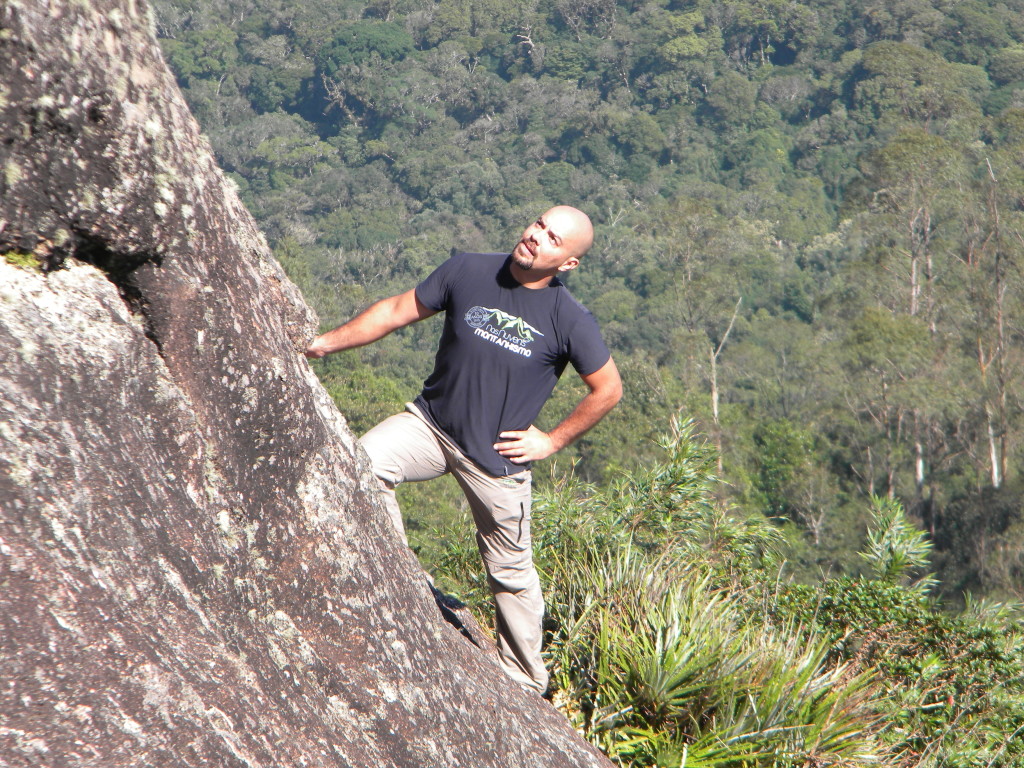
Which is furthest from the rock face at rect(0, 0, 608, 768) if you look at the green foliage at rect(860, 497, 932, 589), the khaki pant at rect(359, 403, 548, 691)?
the green foliage at rect(860, 497, 932, 589)

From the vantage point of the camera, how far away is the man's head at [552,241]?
3.33 meters

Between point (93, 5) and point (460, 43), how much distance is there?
100 m

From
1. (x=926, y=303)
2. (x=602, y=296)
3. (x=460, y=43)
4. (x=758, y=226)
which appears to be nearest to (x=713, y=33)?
(x=460, y=43)

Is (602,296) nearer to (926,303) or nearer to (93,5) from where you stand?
(926,303)

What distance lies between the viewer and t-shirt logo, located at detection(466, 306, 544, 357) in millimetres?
3402

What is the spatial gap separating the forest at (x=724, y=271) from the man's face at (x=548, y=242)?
1.68 meters

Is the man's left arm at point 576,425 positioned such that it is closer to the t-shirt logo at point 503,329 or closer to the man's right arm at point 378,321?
the t-shirt logo at point 503,329

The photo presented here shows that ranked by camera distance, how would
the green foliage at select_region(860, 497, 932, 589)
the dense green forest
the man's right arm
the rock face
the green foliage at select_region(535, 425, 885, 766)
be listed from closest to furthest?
the rock face, the man's right arm, the green foliage at select_region(535, 425, 885, 766), the green foliage at select_region(860, 497, 932, 589), the dense green forest

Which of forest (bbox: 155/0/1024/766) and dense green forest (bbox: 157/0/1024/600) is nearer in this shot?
forest (bbox: 155/0/1024/766)

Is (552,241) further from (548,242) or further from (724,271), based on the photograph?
(724,271)

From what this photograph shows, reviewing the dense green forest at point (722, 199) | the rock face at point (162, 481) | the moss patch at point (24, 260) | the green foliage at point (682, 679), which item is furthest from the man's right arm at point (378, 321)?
the dense green forest at point (722, 199)

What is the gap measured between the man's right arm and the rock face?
26cm

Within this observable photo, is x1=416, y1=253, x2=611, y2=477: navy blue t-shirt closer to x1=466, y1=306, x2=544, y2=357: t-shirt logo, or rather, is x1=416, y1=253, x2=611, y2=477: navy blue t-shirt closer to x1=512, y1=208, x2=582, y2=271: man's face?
x1=466, y1=306, x2=544, y2=357: t-shirt logo

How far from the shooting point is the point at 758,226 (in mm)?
59312
